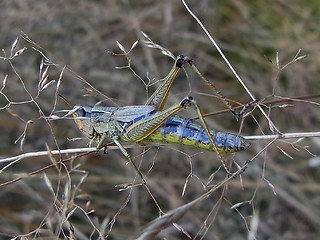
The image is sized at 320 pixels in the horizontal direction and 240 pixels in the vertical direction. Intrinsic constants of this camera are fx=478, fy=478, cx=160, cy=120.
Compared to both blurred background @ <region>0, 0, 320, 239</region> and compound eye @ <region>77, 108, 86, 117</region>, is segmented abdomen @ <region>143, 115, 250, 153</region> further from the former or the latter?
blurred background @ <region>0, 0, 320, 239</region>

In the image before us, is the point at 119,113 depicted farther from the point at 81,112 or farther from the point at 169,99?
the point at 169,99

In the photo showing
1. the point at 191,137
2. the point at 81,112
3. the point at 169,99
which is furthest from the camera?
the point at 169,99

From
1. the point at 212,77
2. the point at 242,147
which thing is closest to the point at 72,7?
the point at 212,77

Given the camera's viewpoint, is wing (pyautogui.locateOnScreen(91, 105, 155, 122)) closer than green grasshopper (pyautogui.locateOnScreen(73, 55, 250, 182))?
No

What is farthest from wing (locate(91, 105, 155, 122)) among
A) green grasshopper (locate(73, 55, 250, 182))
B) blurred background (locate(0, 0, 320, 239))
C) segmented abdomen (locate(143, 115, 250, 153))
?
blurred background (locate(0, 0, 320, 239))

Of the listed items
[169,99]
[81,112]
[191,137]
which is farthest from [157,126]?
[169,99]

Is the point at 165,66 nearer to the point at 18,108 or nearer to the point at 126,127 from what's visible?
the point at 18,108

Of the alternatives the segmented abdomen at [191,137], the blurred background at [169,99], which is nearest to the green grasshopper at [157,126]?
the segmented abdomen at [191,137]
